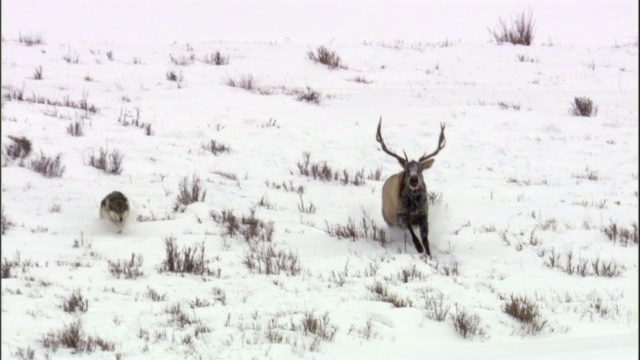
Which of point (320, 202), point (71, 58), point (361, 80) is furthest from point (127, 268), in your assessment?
point (71, 58)

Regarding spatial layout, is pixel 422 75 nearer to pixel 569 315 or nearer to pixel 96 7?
pixel 569 315

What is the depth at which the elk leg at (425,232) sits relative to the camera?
8.04m

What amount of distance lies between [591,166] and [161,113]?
5.85m

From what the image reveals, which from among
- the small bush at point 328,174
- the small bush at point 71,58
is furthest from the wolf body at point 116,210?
the small bush at point 71,58

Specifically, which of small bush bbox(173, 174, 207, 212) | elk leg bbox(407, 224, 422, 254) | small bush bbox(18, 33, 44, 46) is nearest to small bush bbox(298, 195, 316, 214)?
small bush bbox(173, 174, 207, 212)

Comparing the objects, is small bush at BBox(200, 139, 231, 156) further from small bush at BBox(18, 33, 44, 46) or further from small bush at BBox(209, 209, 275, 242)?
small bush at BBox(18, 33, 44, 46)

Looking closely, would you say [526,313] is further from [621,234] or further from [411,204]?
[621,234]

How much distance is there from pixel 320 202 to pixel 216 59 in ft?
23.7

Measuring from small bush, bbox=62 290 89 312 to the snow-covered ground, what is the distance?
0.08 ft

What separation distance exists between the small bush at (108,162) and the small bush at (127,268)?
2725 mm

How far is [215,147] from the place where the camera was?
36.5 ft

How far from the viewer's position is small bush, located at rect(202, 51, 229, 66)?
16031mm

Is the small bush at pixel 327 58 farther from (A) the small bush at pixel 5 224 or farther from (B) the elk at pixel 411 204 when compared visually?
(A) the small bush at pixel 5 224

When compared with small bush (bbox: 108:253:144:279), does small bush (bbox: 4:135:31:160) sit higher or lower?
higher
